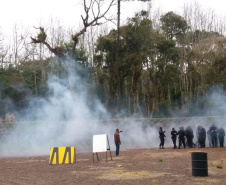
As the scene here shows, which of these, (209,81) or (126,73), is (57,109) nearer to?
(126,73)

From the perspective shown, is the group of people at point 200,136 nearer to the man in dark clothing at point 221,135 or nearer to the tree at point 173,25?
the man in dark clothing at point 221,135

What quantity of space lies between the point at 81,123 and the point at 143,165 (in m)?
16.4

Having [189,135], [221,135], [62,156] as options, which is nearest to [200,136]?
[189,135]

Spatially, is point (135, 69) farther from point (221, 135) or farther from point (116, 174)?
point (116, 174)

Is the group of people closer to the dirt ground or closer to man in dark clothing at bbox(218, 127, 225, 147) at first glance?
man in dark clothing at bbox(218, 127, 225, 147)

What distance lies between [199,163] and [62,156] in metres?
8.88

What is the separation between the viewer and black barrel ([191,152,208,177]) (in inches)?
507

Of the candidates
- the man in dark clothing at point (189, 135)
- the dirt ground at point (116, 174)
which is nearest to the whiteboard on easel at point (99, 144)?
the dirt ground at point (116, 174)

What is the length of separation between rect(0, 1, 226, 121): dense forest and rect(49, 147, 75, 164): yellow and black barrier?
1666 centimetres

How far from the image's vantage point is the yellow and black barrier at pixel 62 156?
19266mm

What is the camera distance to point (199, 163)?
13.0 m

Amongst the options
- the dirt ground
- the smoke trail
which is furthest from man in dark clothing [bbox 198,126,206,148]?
the dirt ground

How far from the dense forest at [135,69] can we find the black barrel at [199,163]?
2408 cm

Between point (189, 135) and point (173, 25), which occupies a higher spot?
point (173, 25)
